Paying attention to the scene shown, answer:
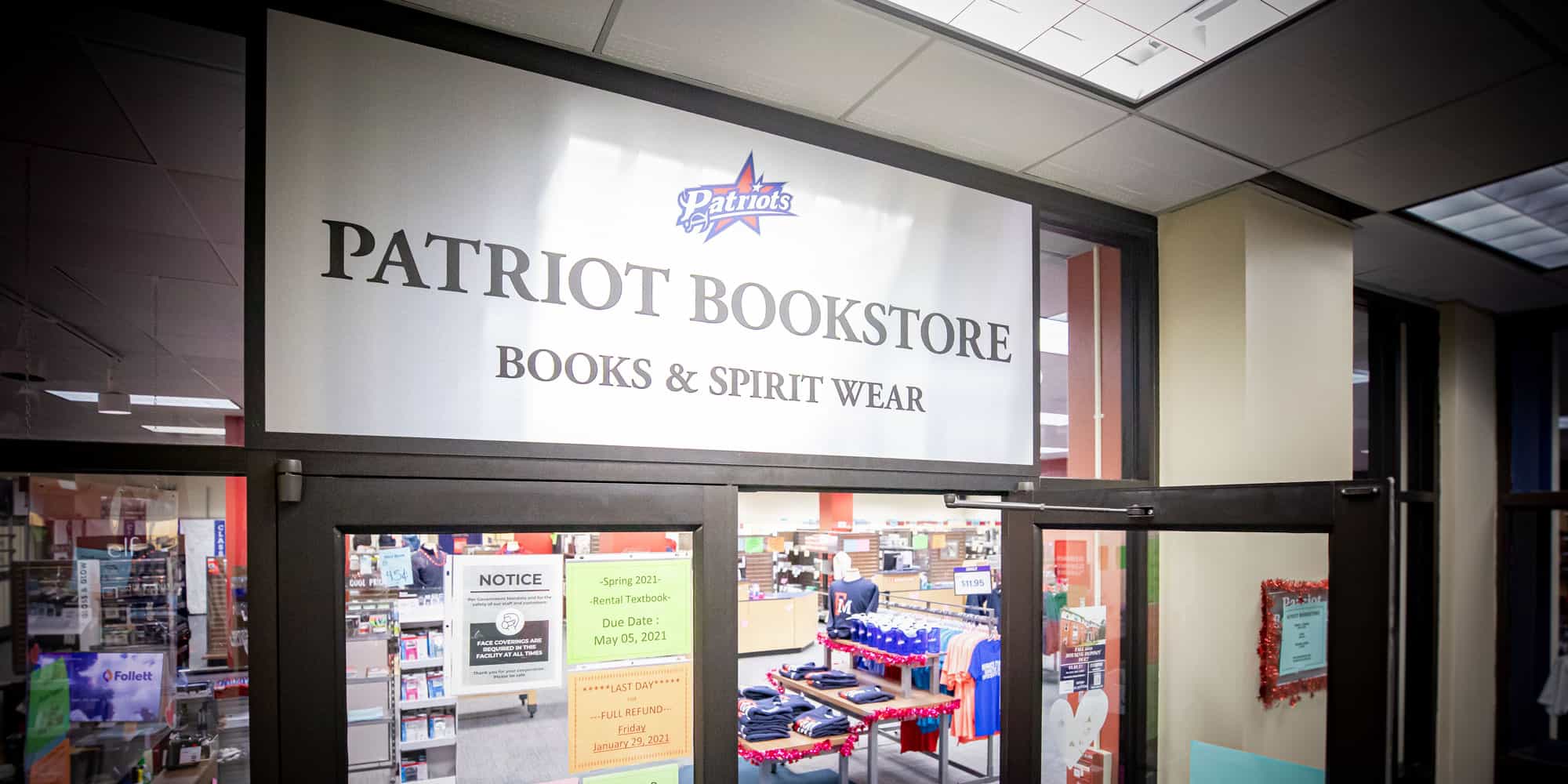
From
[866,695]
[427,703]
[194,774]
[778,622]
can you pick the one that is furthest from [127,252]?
[778,622]

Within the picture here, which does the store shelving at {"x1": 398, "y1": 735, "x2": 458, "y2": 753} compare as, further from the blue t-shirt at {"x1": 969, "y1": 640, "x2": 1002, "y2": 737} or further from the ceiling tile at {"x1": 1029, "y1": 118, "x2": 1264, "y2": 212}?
the blue t-shirt at {"x1": 969, "y1": 640, "x2": 1002, "y2": 737}

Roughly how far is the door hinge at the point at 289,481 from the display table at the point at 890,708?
153 inches

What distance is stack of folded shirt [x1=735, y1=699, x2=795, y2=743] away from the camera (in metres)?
4.54

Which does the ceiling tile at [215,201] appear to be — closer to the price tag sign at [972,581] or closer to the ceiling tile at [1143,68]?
the ceiling tile at [1143,68]

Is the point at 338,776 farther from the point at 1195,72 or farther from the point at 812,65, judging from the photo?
the point at 1195,72

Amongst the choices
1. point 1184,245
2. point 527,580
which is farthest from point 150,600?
point 1184,245

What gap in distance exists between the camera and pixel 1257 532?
2270 mm

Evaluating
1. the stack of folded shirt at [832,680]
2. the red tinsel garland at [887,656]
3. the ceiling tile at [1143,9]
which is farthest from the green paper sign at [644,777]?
the stack of folded shirt at [832,680]

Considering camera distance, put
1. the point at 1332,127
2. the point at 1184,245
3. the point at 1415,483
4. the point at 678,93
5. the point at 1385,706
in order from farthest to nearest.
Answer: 1. the point at 1415,483
2. the point at 1184,245
3. the point at 1332,127
4. the point at 678,93
5. the point at 1385,706

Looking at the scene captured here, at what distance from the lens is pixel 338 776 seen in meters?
1.91

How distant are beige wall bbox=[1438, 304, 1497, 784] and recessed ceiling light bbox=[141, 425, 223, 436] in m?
6.19

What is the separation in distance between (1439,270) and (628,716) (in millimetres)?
4782

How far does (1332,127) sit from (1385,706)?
1.85 m

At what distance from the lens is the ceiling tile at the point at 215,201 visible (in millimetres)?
2873
